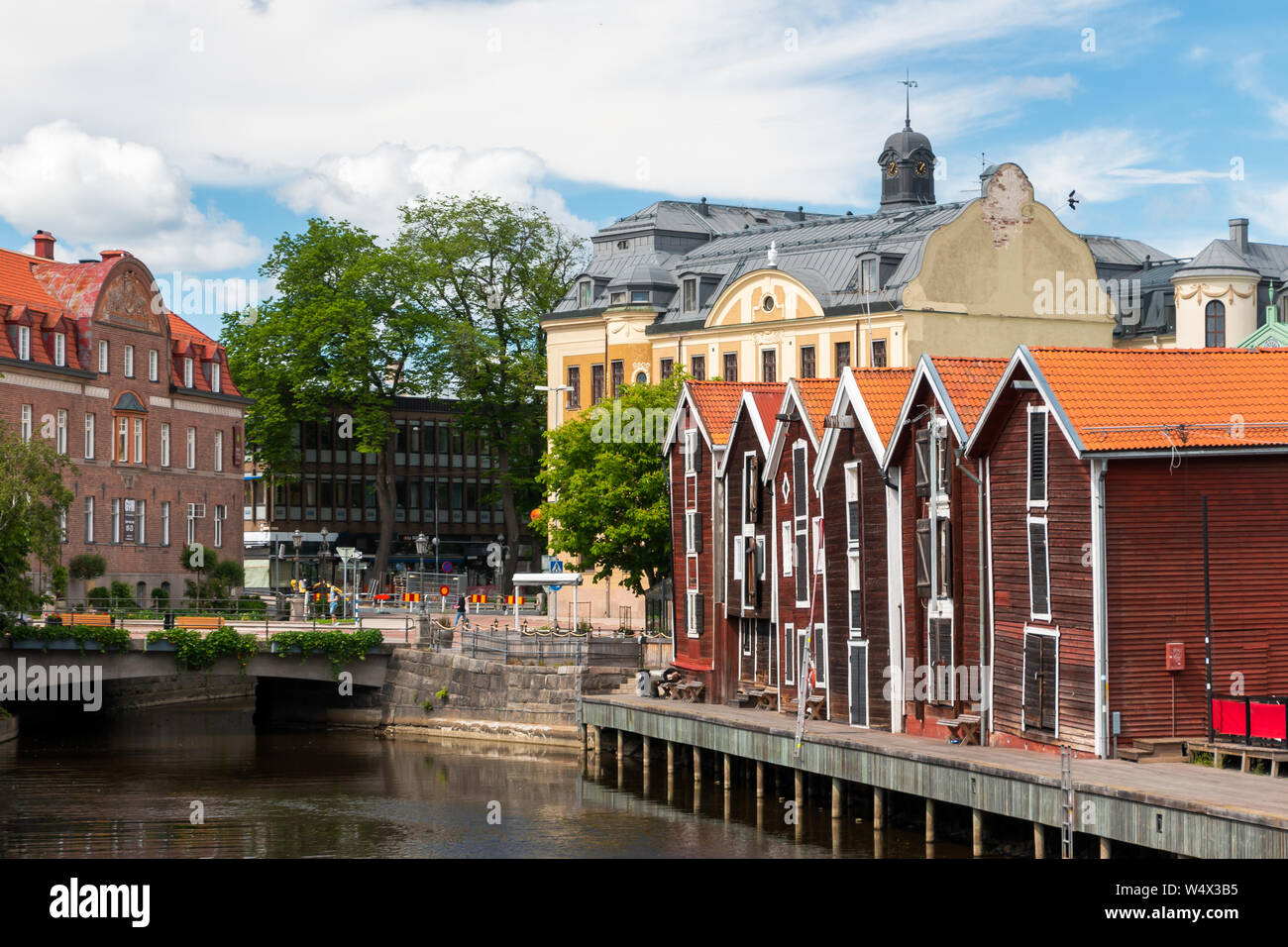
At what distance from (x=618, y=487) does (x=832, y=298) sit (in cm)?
1614

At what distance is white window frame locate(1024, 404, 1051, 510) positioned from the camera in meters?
40.8

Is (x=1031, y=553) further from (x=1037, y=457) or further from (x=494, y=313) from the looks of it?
(x=494, y=313)

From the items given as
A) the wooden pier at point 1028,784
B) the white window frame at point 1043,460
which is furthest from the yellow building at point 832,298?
the white window frame at point 1043,460

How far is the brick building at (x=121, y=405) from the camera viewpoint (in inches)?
3324

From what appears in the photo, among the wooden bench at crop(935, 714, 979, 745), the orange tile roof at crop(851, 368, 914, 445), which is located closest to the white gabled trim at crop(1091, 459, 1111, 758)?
the wooden bench at crop(935, 714, 979, 745)

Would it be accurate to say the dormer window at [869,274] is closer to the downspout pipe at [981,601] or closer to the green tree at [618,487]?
the green tree at [618,487]

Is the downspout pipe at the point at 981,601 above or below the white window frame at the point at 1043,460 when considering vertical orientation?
below

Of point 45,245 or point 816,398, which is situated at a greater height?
point 45,245

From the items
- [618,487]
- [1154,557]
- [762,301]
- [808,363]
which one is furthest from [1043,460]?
[762,301]

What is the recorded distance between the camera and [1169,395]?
135 ft

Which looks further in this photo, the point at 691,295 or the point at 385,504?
the point at 385,504

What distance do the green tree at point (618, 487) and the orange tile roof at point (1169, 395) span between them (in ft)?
109
